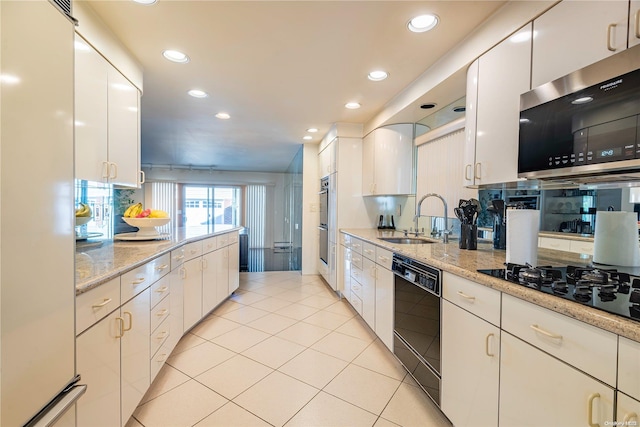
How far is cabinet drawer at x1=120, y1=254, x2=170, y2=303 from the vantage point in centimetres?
135

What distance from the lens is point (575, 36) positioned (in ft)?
3.82

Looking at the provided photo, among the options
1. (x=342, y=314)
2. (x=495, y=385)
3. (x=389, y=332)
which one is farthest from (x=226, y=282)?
(x=495, y=385)

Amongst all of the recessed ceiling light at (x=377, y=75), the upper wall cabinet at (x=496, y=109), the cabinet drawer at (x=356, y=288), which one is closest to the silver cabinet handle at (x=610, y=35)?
the upper wall cabinet at (x=496, y=109)

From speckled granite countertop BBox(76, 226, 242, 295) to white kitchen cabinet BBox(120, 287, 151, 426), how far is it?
0.65ft

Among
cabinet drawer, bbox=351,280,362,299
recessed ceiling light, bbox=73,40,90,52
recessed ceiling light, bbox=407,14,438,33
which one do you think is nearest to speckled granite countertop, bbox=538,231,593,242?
recessed ceiling light, bbox=407,14,438,33

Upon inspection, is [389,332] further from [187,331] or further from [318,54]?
[318,54]

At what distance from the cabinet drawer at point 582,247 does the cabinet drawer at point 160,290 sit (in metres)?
2.53

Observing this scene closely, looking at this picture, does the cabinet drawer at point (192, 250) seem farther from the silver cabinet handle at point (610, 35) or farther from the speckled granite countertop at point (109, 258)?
the silver cabinet handle at point (610, 35)

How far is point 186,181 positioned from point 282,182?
9.31 feet

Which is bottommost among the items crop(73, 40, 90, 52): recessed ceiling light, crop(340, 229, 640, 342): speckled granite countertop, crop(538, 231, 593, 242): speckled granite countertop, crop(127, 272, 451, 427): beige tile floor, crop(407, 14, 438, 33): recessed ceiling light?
crop(127, 272, 451, 427): beige tile floor

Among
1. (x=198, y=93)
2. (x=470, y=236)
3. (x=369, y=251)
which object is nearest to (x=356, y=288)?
(x=369, y=251)

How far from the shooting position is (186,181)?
8094 millimetres

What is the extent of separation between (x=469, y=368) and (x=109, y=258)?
6.37 feet

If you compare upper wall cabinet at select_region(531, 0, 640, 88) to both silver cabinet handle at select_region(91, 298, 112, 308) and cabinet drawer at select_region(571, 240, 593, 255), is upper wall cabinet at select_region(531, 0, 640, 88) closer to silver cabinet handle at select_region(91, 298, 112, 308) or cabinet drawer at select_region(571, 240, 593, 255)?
cabinet drawer at select_region(571, 240, 593, 255)
